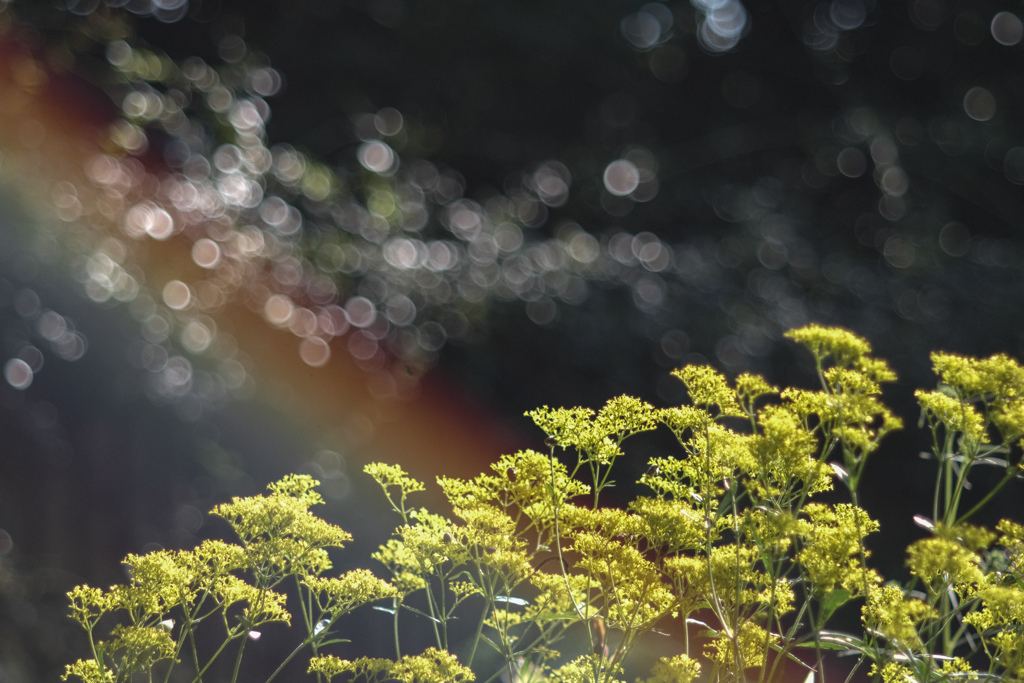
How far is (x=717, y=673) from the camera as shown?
1.19 feet

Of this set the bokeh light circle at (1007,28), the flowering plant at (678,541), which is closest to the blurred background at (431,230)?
the bokeh light circle at (1007,28)

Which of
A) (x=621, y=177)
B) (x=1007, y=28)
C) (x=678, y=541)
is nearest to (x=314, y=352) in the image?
(x=621, y=177)

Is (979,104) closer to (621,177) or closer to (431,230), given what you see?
(621,177)

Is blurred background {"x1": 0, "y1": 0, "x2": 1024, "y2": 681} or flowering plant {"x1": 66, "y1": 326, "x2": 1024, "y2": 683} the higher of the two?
blurred background {"x1": 0, "y1": 0, "x2": 1024, "y2": 681}

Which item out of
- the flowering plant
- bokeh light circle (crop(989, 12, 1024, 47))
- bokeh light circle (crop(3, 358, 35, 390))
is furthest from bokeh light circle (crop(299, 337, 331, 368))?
bokeh light circle (crop(989, 12, 1024, 47))

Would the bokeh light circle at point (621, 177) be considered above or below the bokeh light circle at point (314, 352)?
above

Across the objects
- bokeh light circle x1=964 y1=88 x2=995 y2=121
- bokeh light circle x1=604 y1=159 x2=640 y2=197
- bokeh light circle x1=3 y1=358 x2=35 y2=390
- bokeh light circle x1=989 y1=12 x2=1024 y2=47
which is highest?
bokeh light circle x1=989 y1=12 x2=1024 y2=47

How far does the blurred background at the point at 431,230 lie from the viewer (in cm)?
168

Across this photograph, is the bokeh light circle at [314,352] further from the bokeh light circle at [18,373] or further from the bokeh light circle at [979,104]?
the bokeh light circle at [979,104]

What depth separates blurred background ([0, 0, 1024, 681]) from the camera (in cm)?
168

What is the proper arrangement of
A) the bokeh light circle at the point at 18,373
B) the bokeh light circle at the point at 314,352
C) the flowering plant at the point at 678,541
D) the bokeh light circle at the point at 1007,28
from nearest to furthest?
the flowering plant at the point at 678,541
the bokeh light circle at the point at 18,373
the bokeh light circle at the point at 314,352
the bokeh light circle at the point at 1007,28

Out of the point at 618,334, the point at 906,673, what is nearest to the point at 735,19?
the point at 618,334

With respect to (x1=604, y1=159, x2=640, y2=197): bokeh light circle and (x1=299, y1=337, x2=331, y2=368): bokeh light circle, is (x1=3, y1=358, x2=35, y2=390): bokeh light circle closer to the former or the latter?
(x1=299, y1=337, x2=331, y2=368): bokeh light circle

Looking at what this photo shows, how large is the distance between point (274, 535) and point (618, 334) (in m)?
1.74
